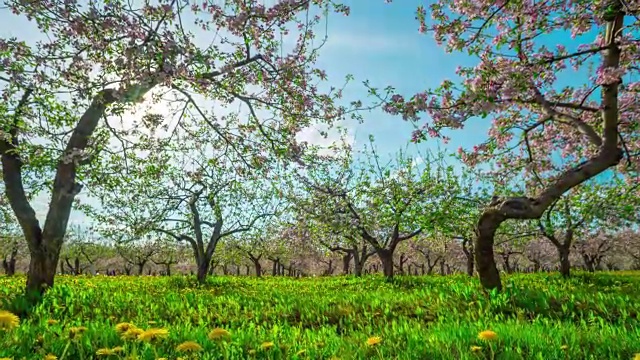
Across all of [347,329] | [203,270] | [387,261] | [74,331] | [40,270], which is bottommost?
[347,329]

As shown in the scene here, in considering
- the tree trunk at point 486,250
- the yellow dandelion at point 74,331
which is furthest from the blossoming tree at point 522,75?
the yellow dandelion at point 74,331

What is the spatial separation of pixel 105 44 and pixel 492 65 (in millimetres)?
6724

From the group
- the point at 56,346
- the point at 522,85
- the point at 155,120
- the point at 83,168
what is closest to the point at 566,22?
the point at 522,85

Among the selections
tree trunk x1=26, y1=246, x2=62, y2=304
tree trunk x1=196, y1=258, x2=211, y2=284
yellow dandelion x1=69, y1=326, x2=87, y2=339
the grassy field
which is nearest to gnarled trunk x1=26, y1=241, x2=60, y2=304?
tree trunk x1=26, y1=246, x2=62, y2=304

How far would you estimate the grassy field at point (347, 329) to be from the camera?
12.7 ft

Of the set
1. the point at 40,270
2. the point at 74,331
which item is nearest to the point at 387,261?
the point at 40,270

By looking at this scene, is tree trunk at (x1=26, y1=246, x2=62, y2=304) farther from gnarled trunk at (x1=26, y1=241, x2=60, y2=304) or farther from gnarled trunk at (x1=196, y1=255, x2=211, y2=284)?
gnarled trunk at (x1=196, y1=255, x2=211, y2=284)

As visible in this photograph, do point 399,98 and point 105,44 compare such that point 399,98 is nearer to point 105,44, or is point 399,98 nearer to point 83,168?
point 105,44

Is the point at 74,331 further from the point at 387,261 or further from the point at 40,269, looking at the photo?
the point at 387,261

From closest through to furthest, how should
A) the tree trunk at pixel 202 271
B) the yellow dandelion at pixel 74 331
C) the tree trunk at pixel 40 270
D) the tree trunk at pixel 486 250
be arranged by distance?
the yellow dandelion at pixel 74 331
the tree trunk at pixel 486 250
the tree trunk at pixel 40 270
the tree trunk at pixel 202 271

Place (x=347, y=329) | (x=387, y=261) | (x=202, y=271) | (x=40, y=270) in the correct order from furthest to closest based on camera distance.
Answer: (x=387, y=261) → (x=202, y=271) → (x=40, y=270) → (x=347, y=329)

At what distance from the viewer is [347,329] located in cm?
669

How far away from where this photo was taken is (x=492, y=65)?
8.11 m

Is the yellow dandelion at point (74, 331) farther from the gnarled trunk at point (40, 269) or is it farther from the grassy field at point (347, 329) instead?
the gnarled trunk at point (40, 269)
